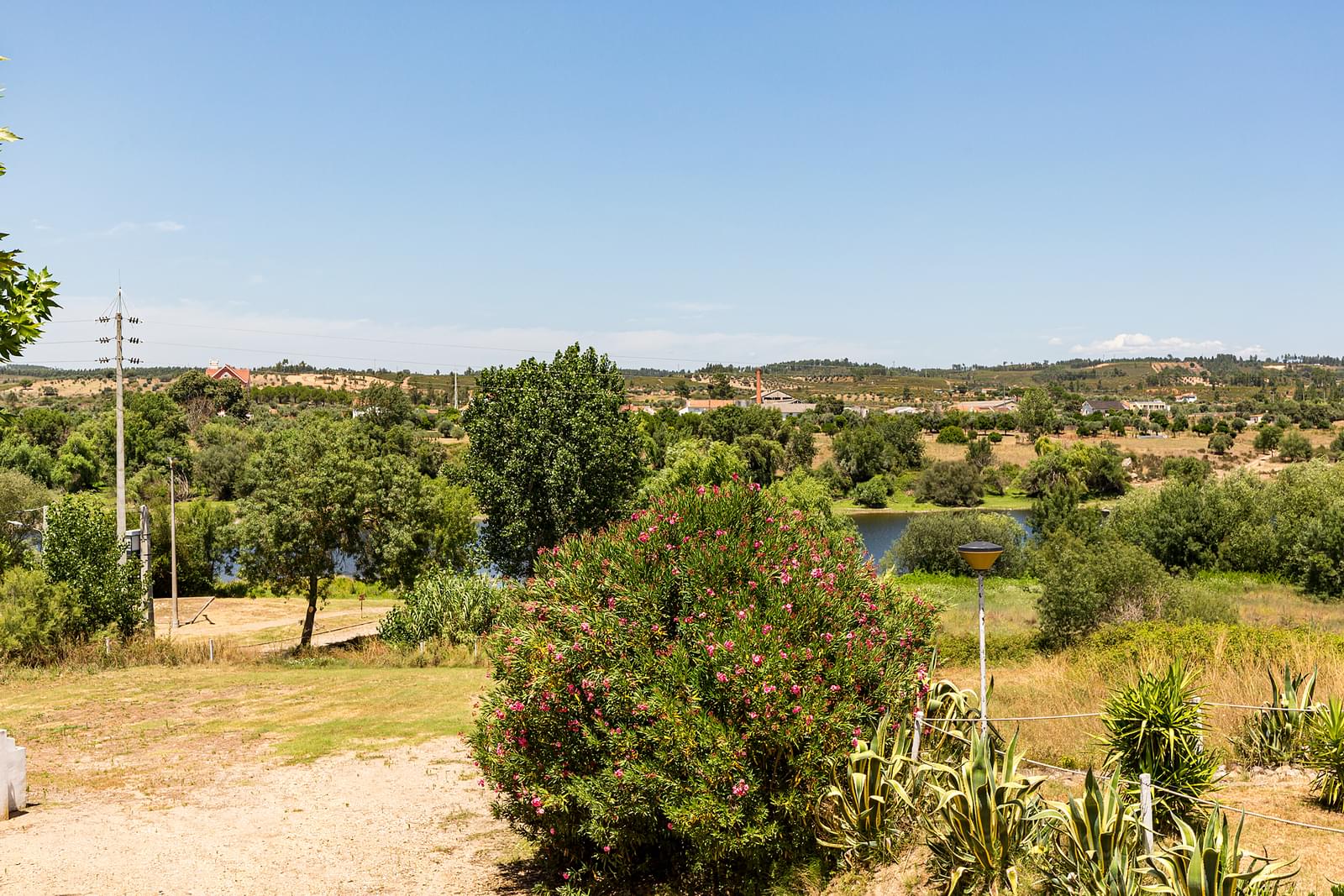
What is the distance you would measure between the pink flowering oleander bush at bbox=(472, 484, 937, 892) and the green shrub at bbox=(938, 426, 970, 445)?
96556 mm

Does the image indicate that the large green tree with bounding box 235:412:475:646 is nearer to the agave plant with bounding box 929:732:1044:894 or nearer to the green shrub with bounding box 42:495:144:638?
the green shrub with bounding box 42:495:144:638

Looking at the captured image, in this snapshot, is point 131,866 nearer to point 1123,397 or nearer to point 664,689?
point 664,689

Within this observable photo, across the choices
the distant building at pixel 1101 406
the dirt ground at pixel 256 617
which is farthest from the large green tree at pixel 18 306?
the distant building at pixel 1101 406

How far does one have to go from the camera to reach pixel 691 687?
7578 mm

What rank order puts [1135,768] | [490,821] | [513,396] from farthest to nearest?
[513,396]
[490,821]
[1135,768]

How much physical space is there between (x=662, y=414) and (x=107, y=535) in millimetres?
74027

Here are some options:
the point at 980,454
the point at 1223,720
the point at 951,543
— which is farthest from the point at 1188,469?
the point at 1223,720

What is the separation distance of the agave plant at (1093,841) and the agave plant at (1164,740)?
157 cm

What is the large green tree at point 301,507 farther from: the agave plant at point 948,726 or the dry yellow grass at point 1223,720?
the agave plant at point 948,726

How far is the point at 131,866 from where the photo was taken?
9375mm

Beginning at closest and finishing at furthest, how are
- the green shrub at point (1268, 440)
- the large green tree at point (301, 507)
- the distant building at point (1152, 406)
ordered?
the large green tree at point (301, 507), the green shrub at point (1268, 440), the distant building at point (1152, 406)

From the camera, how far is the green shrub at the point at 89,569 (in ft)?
75.2

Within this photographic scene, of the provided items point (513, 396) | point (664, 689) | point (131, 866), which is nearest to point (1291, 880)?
point (664, 689)

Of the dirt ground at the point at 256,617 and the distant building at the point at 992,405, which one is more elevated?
the distant building at the point at 992,405
